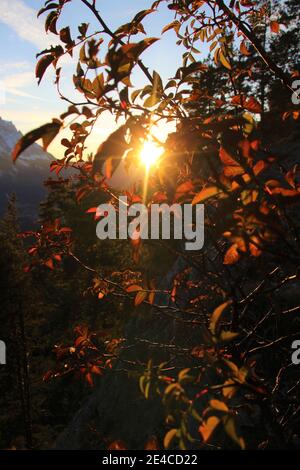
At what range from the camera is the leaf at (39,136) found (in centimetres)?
101

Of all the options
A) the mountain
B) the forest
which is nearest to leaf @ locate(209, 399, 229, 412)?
the forest

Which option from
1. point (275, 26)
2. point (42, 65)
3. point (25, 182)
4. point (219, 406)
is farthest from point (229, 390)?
point (25, 182)

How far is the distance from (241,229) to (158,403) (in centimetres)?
594

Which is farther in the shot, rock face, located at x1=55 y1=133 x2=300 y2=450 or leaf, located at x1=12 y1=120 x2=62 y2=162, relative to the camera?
rock face, located at x1=55 y1=133 x2=300 y2=450

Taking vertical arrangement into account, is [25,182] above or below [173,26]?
above

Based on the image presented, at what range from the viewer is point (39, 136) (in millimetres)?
1051

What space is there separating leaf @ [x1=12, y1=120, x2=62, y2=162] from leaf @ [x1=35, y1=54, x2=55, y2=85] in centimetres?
36

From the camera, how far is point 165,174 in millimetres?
1277

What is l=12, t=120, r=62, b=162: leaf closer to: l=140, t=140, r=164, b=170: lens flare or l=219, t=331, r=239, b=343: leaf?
l=140, t=140, r=164, b=170: lens flare

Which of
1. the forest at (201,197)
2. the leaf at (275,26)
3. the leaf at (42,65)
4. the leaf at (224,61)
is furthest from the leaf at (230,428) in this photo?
the leaf at (275,26)

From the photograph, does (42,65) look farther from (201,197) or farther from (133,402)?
(133,402)

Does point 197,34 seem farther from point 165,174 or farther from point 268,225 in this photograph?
point 268,225

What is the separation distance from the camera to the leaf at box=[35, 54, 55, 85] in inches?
52.2

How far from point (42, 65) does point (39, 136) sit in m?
0.44
